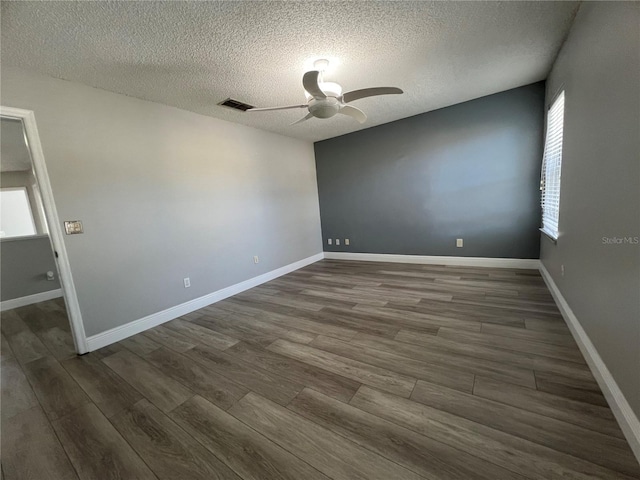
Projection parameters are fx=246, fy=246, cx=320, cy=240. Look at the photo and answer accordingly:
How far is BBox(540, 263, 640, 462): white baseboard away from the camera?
107 centimetres

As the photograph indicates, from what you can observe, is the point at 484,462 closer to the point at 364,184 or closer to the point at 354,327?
the point at 354,327

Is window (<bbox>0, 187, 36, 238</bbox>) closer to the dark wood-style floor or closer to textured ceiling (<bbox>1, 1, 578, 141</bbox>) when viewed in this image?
the dark wood-style floor

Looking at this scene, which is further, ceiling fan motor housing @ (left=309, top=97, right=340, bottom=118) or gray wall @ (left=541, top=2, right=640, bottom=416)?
ceiling fan motor housing @ (left=309, top=97, right=340, bottom=118)

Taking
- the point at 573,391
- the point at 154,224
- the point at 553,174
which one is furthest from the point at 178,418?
the point at 553,174

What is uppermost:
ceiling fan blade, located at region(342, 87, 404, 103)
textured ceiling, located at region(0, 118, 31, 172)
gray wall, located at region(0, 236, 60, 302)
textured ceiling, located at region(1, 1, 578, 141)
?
textured ceiling, located at region(1, 1, 578, 141)

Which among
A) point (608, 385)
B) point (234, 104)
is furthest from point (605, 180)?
point (234, 104)

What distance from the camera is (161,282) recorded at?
9.31 feet

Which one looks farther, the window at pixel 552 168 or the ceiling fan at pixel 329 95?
the window at pixel 552 168

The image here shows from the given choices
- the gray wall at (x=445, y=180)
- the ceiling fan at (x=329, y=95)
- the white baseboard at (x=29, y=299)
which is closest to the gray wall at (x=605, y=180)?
the ceiling fan at (x=329, y=95)

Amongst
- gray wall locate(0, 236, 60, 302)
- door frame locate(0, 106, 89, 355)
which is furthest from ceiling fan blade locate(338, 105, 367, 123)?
gray wall locate(0, 236, 60, 302)

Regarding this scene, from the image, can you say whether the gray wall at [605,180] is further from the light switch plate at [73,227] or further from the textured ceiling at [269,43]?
the light switch plate at [73,227]

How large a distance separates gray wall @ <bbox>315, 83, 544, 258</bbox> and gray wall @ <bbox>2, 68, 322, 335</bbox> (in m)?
1.62

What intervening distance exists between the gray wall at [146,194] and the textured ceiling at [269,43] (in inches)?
10.5

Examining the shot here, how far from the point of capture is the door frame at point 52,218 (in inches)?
79.1
